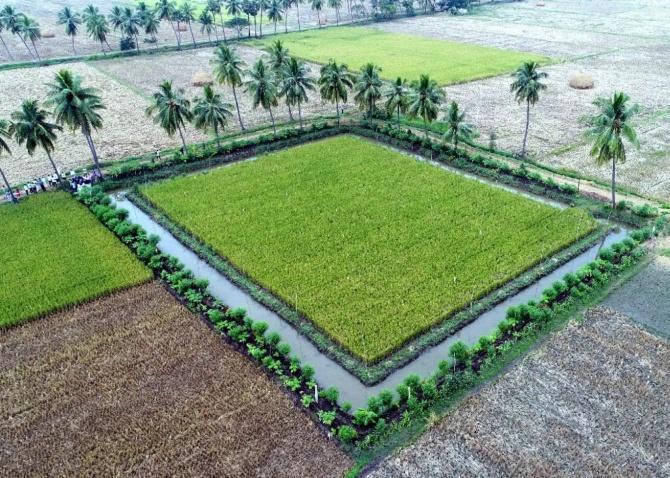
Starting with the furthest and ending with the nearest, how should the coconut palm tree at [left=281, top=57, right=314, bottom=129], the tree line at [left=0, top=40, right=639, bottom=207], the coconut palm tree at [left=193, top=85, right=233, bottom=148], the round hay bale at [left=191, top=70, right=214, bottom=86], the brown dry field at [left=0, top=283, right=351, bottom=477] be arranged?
the round hay bale at [left=191, top=70, right=214, bottom=86]
the coconut palm tree at [left=281, top=57, right=314, bottom=129]
the coconut palm tree at [left=193, top=85, right=233, bottom=148]
the tree line at [left=0, top=40, right=639, bottom=207]
the brown dry field at [left=0, top=283, right=351, bottom=477]

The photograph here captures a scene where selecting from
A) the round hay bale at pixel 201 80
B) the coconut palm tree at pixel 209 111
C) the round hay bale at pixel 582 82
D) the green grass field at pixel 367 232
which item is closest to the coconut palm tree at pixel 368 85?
the green grass field at pixel 367 232

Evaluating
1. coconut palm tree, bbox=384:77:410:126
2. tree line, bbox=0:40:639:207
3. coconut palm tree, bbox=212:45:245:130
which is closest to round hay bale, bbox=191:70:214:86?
tree line, bbox=0:40:639:207

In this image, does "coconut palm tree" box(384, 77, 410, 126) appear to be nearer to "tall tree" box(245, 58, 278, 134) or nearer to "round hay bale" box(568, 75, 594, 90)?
"tall tree" box(245, 58, 278, 134)

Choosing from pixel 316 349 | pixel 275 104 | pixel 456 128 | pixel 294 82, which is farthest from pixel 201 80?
pixel 316 349

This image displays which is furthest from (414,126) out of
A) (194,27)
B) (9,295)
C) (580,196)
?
(194,27)

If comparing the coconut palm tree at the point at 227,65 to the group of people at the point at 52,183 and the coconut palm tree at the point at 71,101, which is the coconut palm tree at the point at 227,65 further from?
the group of people at the point at 52,183

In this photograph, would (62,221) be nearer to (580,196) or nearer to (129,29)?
(580,196)
